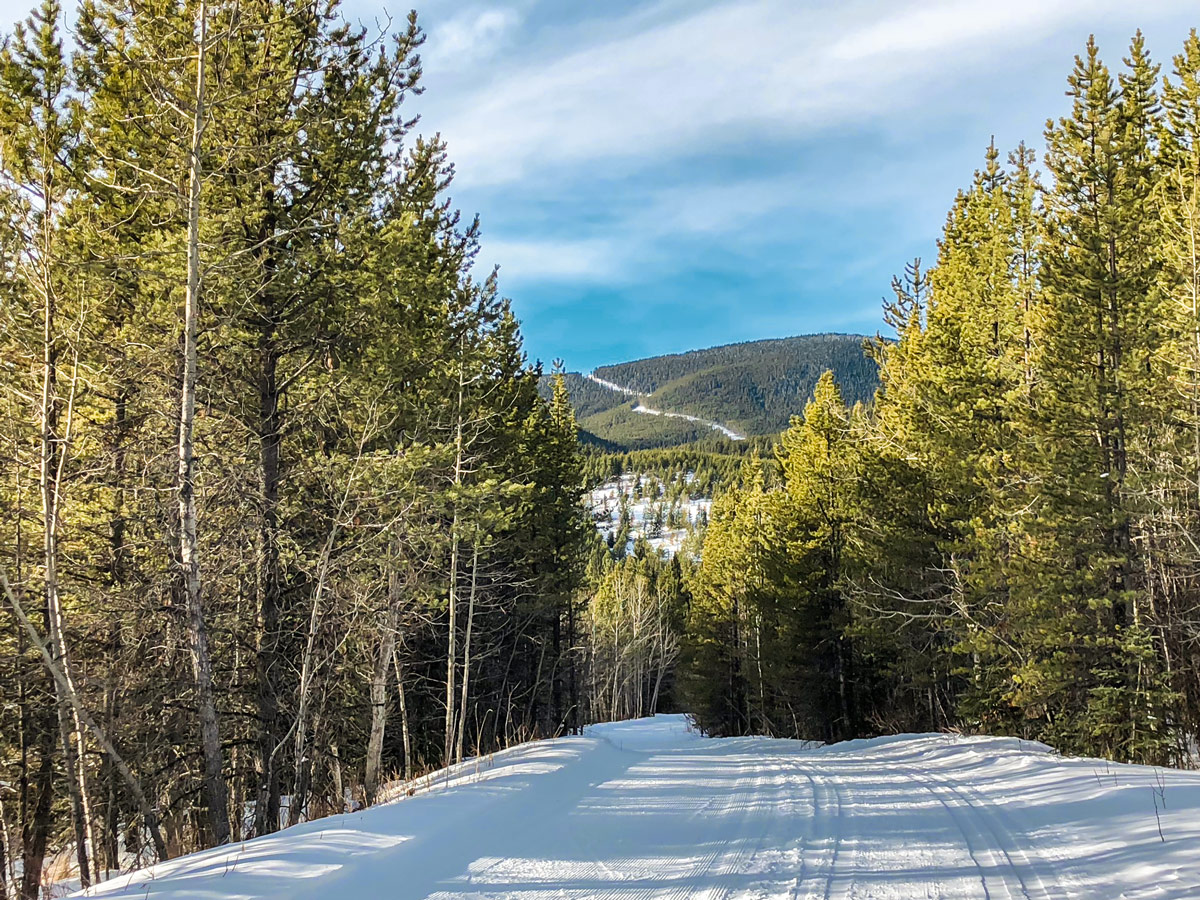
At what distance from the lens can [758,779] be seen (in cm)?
1138

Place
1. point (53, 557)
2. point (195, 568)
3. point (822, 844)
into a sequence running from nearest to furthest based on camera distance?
point (822, 844) → point (195, 568) → point (53, 557)

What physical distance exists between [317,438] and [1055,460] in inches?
514

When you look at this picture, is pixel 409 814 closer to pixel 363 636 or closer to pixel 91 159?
pixel 363 636

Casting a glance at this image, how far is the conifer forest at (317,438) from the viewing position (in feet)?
31.6

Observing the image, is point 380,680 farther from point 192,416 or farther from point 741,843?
point 741,843

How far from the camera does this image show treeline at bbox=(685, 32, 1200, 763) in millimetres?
13062

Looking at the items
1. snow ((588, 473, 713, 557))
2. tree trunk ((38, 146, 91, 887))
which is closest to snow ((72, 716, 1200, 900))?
tree trunk ((38, 146, 91, 887))

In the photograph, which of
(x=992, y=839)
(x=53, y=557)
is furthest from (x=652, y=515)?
(x=992, y=839)

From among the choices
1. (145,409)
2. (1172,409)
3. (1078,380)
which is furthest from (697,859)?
(1172,409)

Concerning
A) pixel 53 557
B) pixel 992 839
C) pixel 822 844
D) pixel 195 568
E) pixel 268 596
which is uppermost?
pixel 53 557

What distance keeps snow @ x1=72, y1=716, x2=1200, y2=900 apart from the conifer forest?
9.85 ft

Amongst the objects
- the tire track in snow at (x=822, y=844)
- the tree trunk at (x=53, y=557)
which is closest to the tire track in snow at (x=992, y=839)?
the tire track in snow at (x=822, y=844)

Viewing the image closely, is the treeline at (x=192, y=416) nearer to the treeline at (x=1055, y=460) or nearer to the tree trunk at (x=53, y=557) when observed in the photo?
the tree trunk at (x=53, y=557)

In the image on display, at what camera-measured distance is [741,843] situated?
6852 millimetres
